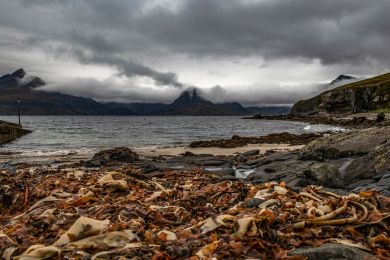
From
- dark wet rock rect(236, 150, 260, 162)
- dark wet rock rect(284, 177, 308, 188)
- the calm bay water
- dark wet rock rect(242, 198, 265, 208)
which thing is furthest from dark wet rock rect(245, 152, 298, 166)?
the calm bay water

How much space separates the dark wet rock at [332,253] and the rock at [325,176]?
9009 millimetres

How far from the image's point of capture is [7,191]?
361 inches

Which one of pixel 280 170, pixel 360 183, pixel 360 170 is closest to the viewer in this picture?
pixel 360 183

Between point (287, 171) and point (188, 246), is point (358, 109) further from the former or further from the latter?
point (188, 246)

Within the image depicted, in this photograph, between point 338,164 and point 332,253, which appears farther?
point 338,164

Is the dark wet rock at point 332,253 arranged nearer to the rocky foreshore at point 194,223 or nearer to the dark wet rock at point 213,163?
the rocky foreshore at point 194,223

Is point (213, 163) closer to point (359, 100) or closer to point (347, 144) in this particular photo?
point (347, 144)

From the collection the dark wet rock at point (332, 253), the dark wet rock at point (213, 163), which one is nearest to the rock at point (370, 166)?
the dark wet rock at point (213, 163)

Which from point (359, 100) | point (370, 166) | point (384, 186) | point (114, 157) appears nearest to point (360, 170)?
point (370, 166)

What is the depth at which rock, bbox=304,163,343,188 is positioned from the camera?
44.1 feet

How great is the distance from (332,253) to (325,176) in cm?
939

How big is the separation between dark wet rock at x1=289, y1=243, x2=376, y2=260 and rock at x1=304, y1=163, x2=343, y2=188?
901 cm

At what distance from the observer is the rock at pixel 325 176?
13.4 metres

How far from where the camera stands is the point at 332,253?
459 centimetres
